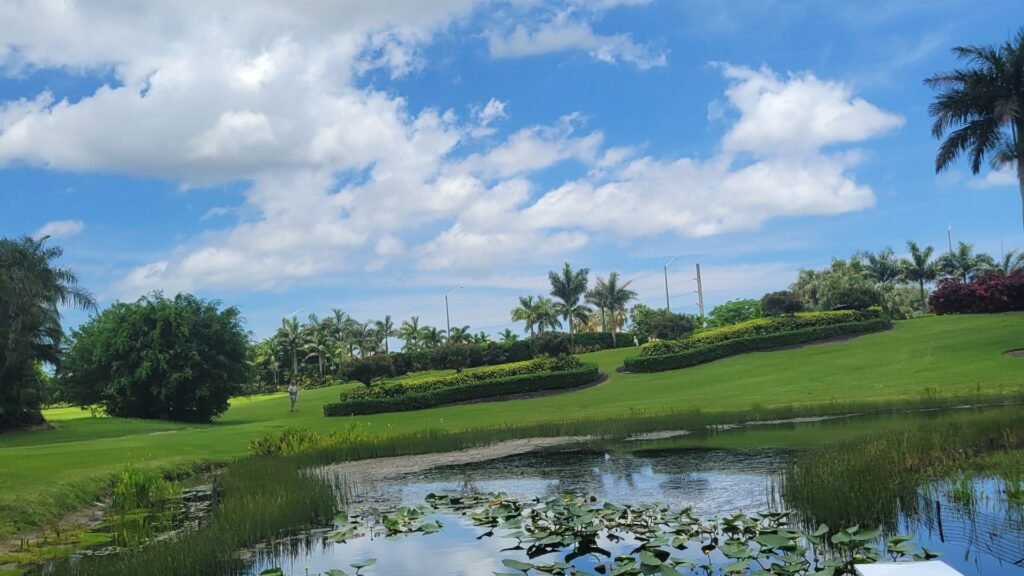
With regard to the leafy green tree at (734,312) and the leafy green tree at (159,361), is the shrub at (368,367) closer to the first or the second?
the leafy green tree at (159,361)

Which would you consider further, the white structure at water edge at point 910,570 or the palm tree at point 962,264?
the palm tree at point 962,264

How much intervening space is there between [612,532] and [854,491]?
3.13 meters

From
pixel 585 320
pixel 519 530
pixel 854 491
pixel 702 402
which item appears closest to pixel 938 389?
pixel 702 402

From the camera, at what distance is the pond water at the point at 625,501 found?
913 cm

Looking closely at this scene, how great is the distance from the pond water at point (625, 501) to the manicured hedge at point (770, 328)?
31.9 meters

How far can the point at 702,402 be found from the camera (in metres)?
34.1

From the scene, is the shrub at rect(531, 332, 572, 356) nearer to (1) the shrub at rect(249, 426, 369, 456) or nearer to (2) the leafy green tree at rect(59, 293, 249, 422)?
(2) the leafy green tree at rect(59, 293, 249, 422)

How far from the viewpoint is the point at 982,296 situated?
1938 inches

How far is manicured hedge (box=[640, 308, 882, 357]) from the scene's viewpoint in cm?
5070

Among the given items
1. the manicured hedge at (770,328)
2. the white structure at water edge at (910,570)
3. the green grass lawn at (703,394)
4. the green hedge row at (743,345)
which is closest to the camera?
the white structure at water edge at (910,570)

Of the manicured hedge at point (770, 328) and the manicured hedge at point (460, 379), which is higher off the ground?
the manicured hedge at point (770, 328)

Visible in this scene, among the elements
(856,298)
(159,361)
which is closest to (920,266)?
(856,298)

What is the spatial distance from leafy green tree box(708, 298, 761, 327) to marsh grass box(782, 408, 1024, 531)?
8210 cm

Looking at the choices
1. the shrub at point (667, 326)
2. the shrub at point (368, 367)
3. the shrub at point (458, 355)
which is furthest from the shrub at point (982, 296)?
the shrub at point (368, 367)
